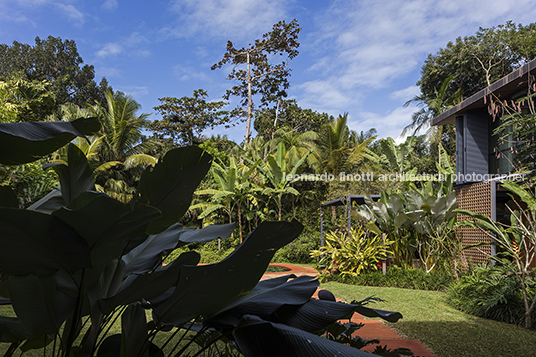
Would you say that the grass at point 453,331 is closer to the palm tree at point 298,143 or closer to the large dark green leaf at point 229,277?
the large dark green leaf at point 229,277

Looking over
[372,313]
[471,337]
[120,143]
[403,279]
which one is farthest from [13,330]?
[120,143]

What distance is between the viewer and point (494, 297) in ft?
15.2

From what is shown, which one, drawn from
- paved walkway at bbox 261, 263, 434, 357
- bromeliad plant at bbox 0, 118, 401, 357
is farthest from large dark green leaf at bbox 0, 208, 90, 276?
paved walkway at bbox 261, 263, 434, 357

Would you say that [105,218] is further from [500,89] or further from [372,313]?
[500,89]

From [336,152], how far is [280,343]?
13597mm

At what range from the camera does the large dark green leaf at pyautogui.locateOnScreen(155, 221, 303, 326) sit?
2.75 ft

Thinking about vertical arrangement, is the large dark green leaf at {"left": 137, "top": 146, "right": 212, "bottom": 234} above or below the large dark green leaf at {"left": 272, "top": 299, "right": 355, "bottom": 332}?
above

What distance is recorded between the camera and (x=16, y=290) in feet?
2.72

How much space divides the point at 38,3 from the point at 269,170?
11266 mm

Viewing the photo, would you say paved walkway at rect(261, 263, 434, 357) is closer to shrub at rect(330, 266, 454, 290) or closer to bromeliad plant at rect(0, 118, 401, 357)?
bromeliad plant at rect(0, 118, 401, 357)

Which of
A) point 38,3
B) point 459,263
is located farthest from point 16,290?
point 38,3

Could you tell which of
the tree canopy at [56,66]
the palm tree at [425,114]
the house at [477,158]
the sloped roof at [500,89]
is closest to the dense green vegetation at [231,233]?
the house at [477,158]

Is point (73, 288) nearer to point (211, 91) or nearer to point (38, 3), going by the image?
point (38, 3)

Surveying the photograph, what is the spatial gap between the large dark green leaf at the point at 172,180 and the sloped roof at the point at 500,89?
5975 mm
